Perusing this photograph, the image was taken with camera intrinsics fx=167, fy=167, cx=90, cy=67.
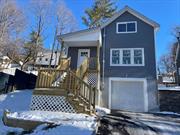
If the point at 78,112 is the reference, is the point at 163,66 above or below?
above

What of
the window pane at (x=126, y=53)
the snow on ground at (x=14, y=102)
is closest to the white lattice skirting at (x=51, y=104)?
the snow on ground at (x=14, y=102)

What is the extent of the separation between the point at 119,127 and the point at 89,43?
8.62m

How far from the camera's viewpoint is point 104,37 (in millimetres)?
14164

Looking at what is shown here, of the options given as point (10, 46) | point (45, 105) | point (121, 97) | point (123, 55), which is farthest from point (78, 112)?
point (10, 46)

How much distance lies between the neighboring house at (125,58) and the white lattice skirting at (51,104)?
14.7 feet

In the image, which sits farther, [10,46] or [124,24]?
[10,46]

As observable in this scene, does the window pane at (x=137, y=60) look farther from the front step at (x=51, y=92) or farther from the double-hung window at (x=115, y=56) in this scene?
the front step at (x=51, y=92)

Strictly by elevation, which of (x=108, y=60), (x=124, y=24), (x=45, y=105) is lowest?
(x=45, y=105)

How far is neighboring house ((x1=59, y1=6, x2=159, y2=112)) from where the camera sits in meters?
12.6

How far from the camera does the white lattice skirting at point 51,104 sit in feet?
28.7

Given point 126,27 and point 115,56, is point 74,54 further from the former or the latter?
point 126,27

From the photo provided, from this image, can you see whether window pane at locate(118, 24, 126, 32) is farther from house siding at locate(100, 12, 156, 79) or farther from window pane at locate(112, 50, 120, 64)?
window pane at locate(112, 50, 120, 64)

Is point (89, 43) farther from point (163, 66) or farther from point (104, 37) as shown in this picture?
point (163, 66)

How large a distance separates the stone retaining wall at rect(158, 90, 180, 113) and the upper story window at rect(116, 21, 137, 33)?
547 cm
